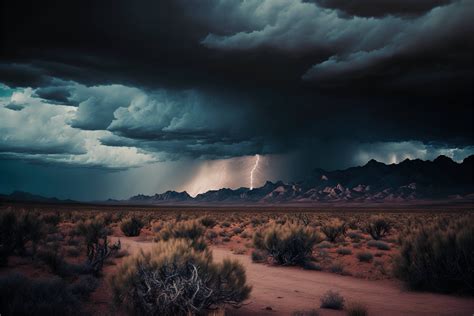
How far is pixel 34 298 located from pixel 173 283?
9.30 ft

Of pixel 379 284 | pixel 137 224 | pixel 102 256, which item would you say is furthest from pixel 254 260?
pixel 137 224

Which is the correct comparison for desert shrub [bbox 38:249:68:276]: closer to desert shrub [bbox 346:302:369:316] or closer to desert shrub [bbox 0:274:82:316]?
desert shrub [bbox 0:274:82:316]

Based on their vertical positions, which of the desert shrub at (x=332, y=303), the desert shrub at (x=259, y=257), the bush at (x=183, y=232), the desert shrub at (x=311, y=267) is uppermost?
the bush at (x=183, y=232)

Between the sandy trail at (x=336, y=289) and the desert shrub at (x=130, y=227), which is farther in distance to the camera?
the desert shrub at (x=130, y=227)

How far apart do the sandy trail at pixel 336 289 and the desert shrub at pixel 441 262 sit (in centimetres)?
57

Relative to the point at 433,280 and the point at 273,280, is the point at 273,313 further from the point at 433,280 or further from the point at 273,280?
the point at 433,280

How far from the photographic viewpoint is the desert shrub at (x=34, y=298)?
695 cm

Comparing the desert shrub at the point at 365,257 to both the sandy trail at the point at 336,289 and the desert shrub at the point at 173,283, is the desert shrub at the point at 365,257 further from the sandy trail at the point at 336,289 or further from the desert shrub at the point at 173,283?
the desert shrub at the point at 173,283

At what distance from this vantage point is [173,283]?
26.7 ft

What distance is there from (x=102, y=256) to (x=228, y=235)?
19339 millimetres

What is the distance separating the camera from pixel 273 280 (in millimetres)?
14562

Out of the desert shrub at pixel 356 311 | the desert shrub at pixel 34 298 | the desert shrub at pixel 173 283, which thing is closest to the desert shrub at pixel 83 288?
the desert shrub at pixel 34 298

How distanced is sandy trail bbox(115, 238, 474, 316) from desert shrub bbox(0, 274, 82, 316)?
2.11 meters

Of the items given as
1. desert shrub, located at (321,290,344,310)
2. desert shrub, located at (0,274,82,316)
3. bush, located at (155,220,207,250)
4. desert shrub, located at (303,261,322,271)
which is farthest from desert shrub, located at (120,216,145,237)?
desert shrub, located at (321,290,344,310)
